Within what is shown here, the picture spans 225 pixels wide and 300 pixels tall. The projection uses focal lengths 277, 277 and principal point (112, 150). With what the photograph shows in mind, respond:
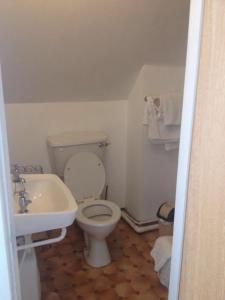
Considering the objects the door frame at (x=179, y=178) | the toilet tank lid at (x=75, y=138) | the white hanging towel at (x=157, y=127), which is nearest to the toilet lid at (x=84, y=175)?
the toilet tank lid at (x=75, y=138)

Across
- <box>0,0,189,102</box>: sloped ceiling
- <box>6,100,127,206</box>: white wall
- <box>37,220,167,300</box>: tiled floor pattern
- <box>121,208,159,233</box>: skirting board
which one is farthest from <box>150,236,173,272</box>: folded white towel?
<box>0,0,189,102</box>: sloped ceiling

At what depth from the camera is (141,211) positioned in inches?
102

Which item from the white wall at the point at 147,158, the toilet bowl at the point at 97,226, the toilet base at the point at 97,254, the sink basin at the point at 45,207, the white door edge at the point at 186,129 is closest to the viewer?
the white door edge at the point at 186,129

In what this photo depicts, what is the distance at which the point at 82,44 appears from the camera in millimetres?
1875

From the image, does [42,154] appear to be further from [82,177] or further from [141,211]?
[141,211]

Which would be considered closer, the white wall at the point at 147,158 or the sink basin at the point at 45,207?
the sink basin at the point at 45,207

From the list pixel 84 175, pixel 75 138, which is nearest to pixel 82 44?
pixel 75 138

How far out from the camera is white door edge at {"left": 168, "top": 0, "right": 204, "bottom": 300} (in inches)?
27.7

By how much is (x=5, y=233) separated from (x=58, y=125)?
170 centimetres

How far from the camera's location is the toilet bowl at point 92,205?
201 cm

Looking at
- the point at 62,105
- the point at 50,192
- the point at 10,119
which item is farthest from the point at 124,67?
the point at 50,192

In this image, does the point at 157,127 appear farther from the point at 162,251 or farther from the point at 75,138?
the point at 162,251

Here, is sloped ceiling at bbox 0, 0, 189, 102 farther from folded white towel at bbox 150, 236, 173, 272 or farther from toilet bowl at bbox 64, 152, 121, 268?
folded white towel at bbox 150, 236, 173, 272

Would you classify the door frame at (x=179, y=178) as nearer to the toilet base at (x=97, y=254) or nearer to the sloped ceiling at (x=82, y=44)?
the sloped ceiling at (x=82, y=44)
